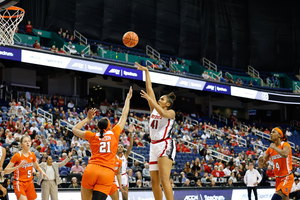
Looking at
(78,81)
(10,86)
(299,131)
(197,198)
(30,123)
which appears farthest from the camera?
(299,131)

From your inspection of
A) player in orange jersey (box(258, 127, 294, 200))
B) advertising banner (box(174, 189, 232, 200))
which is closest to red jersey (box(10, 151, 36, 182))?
player in orange jersey (box(258, 127, 294, 200))

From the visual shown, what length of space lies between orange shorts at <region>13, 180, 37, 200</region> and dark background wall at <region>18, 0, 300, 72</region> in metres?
20.7

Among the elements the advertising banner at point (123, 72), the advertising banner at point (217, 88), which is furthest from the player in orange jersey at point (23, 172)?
the advertising banner at point (217, 88)

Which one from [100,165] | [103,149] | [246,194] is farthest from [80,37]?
[100,165]

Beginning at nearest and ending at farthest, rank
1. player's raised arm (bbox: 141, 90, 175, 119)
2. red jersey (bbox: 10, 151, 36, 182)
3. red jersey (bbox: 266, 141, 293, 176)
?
player's raised arm (bbox: 141, 90, 175, 119) < red jersey (bbox: 266, 141, 293, 176) < red jersey (bbox: 10, 151, 36, 182)

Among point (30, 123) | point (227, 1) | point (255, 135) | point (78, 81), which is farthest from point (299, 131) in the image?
point (30, 123)

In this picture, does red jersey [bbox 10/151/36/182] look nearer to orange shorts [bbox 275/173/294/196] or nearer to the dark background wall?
orange shorts [bbox 275/173/294/196]

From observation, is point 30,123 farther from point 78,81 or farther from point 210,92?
point 210,92

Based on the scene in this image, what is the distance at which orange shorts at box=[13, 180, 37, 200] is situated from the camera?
9.12 metres

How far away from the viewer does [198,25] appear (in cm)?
3734

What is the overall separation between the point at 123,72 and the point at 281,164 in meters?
18.1

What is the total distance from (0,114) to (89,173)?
560 inches

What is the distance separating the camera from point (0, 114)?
19.2 m

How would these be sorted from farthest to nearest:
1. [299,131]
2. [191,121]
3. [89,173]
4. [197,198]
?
[299,131] < [191,121] < [197,198] < [89,173]
